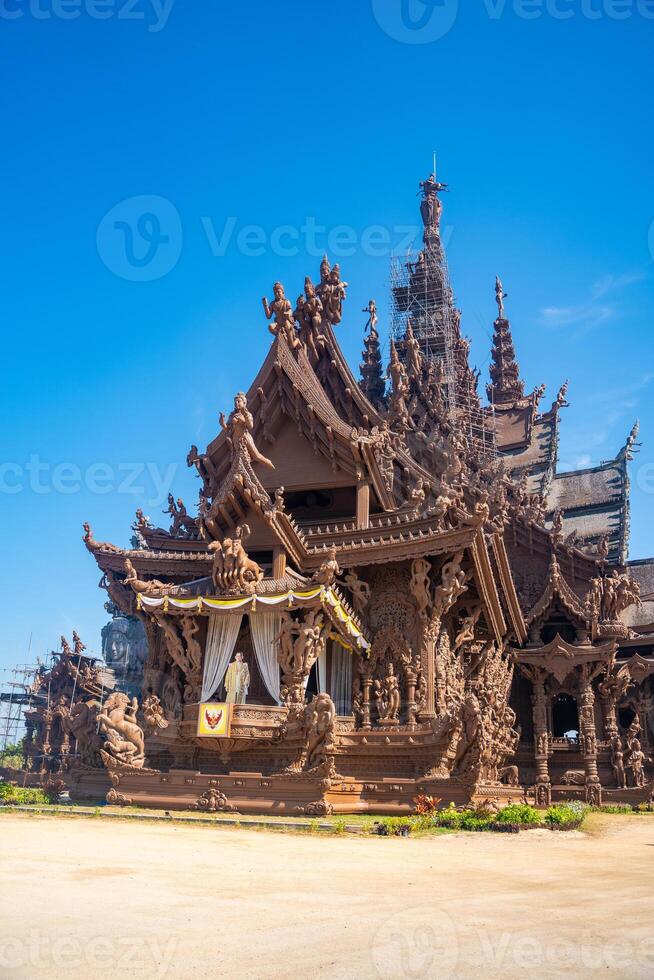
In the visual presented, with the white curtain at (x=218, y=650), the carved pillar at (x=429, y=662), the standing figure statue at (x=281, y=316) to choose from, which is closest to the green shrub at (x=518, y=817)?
the carved pillar at (x=429, y=662)

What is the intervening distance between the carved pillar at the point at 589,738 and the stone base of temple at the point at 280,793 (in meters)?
7.99

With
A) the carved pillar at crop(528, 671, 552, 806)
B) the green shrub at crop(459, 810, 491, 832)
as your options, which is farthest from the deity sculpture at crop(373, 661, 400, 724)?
the carved pillar at crop(528, 671, 552, 806)

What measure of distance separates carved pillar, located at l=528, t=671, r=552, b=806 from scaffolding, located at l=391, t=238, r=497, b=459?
1445cm

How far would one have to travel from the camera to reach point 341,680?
19781 millimetres

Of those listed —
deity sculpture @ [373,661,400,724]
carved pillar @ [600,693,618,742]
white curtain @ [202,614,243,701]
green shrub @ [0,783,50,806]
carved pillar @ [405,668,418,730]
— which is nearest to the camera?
green shrub @ [0,783,50,806]

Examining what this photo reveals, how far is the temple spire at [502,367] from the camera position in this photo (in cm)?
4966

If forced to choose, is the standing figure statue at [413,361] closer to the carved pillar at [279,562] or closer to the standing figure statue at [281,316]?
the standing figure statue at [281,316]

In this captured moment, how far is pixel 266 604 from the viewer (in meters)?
17.9

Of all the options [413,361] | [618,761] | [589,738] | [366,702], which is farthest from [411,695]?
[413,361]

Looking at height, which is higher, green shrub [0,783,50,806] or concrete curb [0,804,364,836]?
green shrub [0,783,50,806]

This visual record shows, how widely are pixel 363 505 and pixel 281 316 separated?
21.8 ft

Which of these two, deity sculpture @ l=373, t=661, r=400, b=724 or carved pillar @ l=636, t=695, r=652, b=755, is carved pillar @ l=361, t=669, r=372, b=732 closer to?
deity sculpture @ l=373, t=661, r=400, b=724

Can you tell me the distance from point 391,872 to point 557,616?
66.8 ft

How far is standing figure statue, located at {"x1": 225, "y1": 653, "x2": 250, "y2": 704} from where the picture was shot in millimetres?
17969
